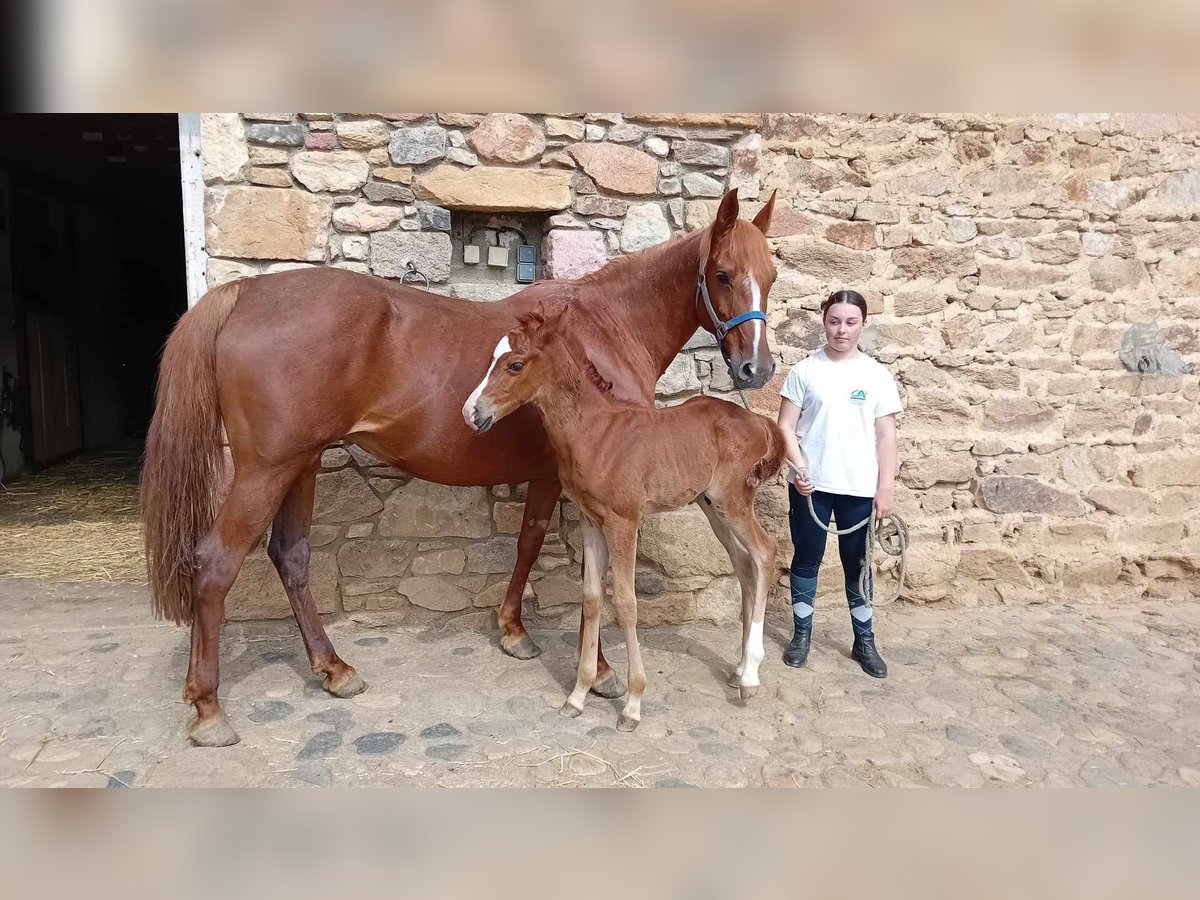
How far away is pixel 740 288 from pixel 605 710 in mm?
1873

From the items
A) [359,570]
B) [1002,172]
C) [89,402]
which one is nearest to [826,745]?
[359,570]

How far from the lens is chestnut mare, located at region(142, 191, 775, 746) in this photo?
2.52m

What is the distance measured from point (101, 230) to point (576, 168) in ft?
30.9

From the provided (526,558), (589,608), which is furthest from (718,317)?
(526,558)

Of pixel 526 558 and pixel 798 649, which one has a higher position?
pixel 526 558

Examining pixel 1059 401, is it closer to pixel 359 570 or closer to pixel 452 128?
pixel 452 128

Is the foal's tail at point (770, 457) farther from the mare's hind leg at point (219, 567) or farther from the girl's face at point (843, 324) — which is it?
the mare's hind leg at point (219, 567)

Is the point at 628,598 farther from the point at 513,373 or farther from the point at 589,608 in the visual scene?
the point at 513,373

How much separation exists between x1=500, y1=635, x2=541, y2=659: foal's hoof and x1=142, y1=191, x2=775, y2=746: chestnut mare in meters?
0.50

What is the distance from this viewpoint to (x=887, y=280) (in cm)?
388

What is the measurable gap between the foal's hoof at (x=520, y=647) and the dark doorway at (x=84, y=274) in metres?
4.26

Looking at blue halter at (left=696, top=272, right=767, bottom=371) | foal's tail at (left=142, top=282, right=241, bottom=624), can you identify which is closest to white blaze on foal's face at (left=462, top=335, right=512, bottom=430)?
blue halter at (left=696, top=272, right=767, bottom=371)

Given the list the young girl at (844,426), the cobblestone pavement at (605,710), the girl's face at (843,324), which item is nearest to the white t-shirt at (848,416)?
the young girl at (844,426)
